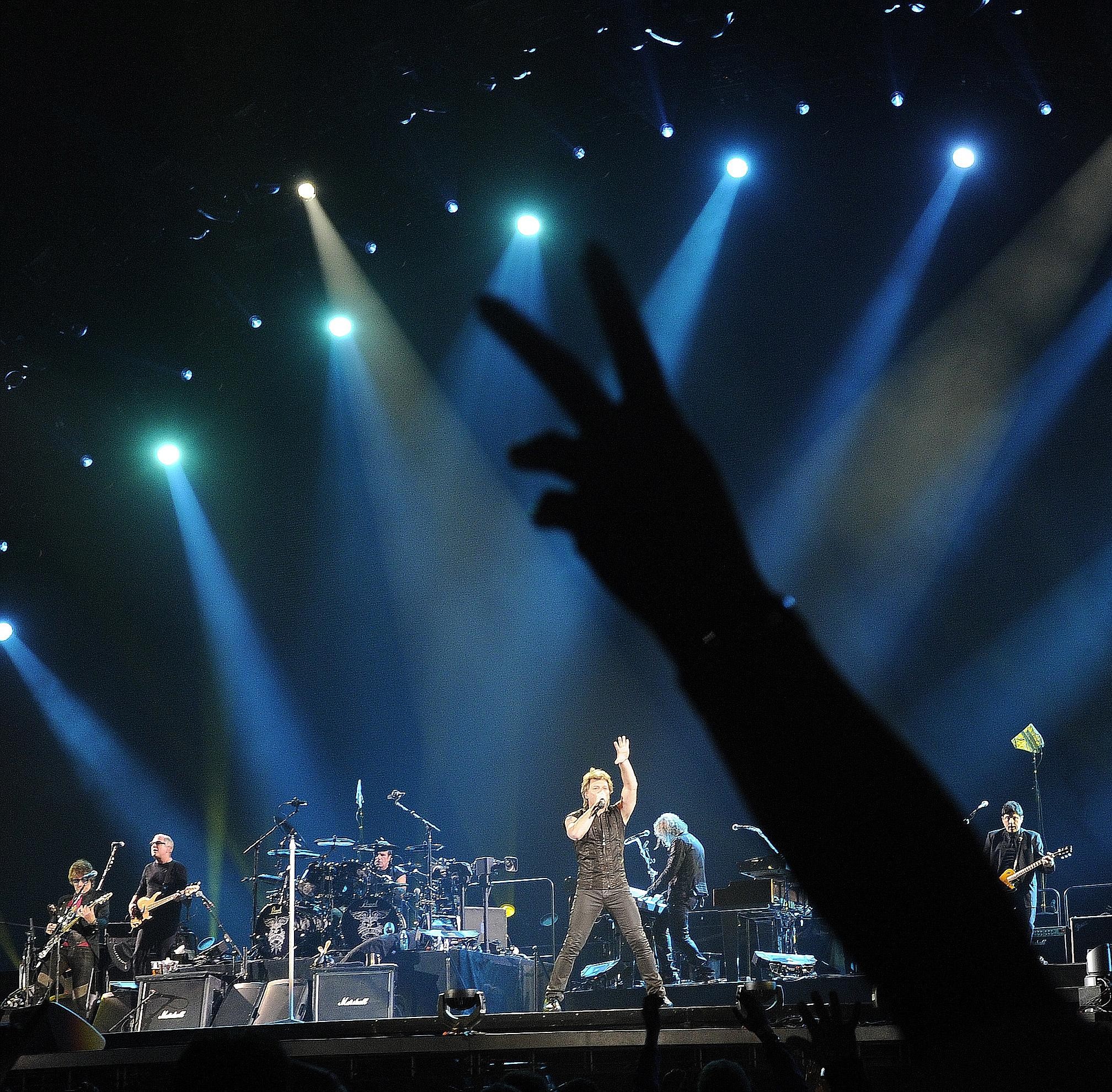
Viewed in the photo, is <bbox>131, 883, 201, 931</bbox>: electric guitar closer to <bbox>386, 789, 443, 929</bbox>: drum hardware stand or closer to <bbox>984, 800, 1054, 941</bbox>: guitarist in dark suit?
<bbox>386, 789, 443, 929</bbox>: drum hardware stand

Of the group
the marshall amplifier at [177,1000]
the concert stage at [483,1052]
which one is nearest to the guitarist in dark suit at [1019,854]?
the concert stage at [483,1052]

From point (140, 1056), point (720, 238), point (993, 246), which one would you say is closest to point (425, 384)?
point (720, 238)

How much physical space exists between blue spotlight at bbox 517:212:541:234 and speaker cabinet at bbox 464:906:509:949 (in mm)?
7905

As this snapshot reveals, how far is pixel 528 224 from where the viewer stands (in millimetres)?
13344

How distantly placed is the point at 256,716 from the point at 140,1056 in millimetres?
9231

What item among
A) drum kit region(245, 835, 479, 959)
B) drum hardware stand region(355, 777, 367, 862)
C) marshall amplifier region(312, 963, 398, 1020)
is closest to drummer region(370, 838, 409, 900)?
drum kit region(245, 835, 479, 959)

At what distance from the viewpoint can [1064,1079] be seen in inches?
36.4

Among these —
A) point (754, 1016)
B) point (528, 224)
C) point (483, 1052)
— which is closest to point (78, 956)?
point (483, 1052)

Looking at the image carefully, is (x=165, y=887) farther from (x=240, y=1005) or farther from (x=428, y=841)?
(x=428, y=841)

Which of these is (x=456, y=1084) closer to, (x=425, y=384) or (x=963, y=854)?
(x=963, y=854)

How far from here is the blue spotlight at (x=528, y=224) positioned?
520 inches

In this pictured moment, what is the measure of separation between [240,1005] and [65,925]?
1.89m

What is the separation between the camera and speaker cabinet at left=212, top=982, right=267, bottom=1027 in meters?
9.62

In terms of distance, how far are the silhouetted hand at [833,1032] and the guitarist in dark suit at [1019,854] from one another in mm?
8270
